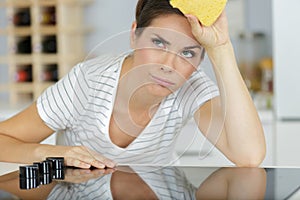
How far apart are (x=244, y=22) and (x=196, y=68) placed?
1.78m

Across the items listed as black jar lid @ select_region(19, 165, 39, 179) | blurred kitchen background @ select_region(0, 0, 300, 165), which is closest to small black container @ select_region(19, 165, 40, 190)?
black jar lid @ select_region(19, 165, 39, 179)

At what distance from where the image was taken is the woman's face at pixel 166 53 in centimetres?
123

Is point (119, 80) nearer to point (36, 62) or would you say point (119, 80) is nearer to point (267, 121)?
point (267, 121)

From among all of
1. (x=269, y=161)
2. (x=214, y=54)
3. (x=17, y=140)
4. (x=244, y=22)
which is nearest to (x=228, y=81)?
(x=214, y=54)

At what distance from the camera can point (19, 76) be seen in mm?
3064

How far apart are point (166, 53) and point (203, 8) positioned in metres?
0.10

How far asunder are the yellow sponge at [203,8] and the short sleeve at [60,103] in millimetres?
309

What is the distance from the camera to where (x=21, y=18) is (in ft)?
10.1

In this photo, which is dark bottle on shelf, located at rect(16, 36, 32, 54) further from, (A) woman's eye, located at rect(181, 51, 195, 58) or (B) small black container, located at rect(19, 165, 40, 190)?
(B) small black container, located at rect(19, 165, 40, 190)

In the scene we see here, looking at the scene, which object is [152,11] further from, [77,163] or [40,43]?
[40,43]

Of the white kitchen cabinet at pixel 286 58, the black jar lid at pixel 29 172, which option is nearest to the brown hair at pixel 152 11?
the black jar lid at pixel 29 172

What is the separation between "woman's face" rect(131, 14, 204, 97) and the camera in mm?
1233

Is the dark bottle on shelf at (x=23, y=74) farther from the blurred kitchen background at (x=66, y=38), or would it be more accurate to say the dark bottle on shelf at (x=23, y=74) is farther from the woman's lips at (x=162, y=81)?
the woman's lips at (x=162, y=81)

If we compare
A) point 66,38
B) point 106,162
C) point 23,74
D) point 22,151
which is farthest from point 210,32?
point 23,74
